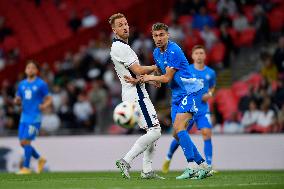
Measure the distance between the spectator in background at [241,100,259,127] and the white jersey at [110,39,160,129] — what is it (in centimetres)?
731

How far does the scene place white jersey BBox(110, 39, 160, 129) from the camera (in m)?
12.3

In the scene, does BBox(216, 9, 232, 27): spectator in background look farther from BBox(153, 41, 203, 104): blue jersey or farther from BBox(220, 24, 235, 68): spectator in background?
BBox(153, 41, 203, 104): blue jersey

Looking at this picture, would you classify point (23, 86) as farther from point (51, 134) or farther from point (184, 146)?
point (184, 146)

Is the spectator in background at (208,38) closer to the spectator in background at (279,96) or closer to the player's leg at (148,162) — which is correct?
the spectator in background at (279,96)

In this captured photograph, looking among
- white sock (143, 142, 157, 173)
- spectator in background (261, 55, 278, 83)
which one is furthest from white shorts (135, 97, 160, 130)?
spectator in background (261, 55, 278, 83)

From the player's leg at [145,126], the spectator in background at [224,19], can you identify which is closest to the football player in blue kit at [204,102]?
the player's leg at [145,126]

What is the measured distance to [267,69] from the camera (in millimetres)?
21438

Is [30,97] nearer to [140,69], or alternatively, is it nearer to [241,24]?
[140,69]

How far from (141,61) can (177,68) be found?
1102 cm

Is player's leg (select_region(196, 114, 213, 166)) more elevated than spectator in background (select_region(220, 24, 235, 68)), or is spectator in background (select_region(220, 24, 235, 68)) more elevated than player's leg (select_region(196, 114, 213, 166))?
spectator in background (select_region(220, 24, 235, 68))

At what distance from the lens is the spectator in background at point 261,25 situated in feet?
74.6

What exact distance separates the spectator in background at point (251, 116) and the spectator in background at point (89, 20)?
9176mm

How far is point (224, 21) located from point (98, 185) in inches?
507

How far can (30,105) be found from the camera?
1773 cm
